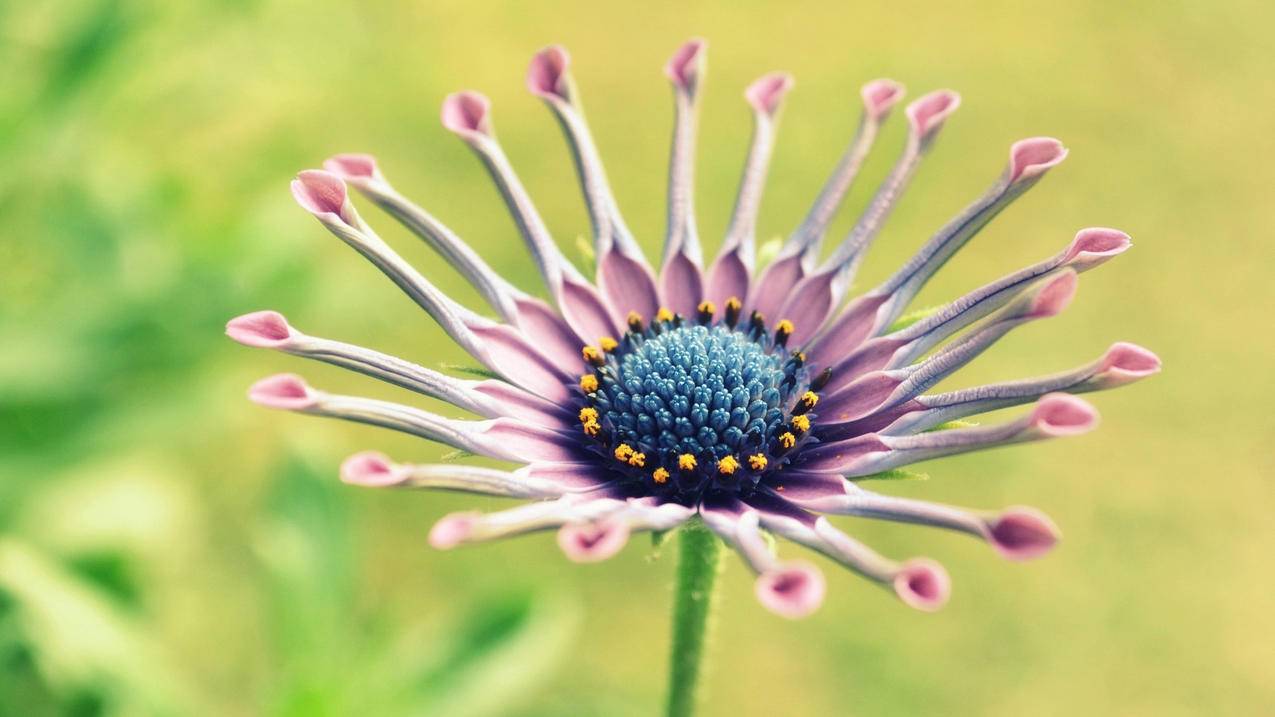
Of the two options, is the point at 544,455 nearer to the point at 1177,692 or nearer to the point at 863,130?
the point at 863,130

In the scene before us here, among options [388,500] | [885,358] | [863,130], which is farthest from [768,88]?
[388,500]

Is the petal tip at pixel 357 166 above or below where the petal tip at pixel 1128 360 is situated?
above

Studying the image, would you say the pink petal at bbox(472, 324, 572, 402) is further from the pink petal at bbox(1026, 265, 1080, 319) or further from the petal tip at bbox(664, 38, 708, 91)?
the pink petal at bbox(1026, 265, 1080, 319)

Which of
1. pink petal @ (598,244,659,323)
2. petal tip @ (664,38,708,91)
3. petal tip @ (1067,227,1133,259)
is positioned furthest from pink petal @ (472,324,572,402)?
petal tip @ (1067,227,1133,259)

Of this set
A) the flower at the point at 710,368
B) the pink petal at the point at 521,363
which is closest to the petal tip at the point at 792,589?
the flower at the point at 710,368

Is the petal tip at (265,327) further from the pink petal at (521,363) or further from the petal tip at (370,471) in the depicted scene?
the pink petal at (521,363)

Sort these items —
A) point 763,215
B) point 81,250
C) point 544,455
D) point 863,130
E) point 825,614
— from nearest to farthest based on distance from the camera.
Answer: point 544,455 < point 863,130 < point 81,250 < point 825,614 < point 763,215

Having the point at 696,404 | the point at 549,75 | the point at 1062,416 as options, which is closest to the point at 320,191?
the point at 549,75

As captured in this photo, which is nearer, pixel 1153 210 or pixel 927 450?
pixel 927 450
